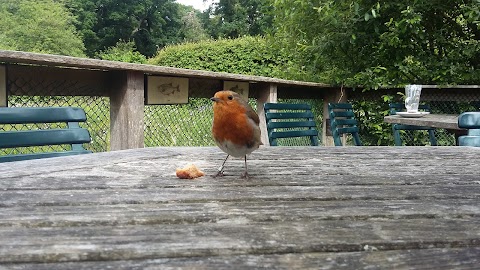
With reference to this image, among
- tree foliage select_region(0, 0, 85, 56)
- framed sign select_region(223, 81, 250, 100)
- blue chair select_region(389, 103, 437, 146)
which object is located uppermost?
tree foliage select_region(0, 0, 85, 56)

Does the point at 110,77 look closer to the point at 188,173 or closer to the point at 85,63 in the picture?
the point at 85,63

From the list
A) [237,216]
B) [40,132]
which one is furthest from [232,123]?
[40,132]

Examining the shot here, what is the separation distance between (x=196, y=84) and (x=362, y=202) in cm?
201

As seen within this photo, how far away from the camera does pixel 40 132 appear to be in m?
1.57

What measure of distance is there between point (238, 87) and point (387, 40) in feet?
7.77

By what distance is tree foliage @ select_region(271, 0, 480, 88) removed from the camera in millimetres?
4734

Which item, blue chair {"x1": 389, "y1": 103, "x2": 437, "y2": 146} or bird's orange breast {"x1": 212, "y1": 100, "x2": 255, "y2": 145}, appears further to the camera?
blue chair {"x1": 389, "y1": 103, "x2": 437, "y2": 146}

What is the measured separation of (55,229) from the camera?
65 centimetres

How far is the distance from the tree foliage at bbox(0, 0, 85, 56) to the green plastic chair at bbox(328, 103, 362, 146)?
57.3 ft

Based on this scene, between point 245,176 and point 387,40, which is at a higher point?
point 387,40

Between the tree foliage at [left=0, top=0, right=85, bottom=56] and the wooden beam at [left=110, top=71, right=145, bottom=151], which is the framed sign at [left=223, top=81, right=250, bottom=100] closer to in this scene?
the wooden beam at [left=110, top=71, right=145, bottom=151]

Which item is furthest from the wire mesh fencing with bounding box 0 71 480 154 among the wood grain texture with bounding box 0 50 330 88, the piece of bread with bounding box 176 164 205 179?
the piece of bread with bounding box 176 164 205 179

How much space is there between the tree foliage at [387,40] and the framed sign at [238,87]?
163 centimetres

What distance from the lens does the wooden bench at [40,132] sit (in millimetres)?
1497
